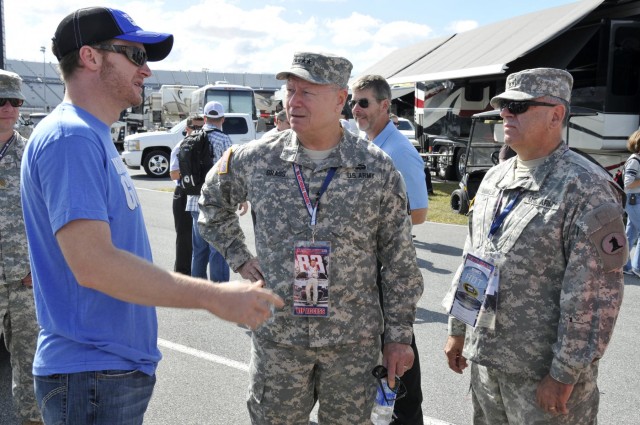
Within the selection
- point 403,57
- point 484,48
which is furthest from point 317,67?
point 403,57

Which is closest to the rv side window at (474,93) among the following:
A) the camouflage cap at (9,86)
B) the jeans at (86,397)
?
the camouflage cap at (9,86)

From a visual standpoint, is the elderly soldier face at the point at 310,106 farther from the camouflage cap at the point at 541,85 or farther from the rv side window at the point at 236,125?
the rv side window at the point at 236,125

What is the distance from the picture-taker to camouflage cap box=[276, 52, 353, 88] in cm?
254

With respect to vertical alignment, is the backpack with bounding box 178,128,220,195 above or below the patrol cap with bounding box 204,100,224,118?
below

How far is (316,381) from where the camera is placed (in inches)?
102

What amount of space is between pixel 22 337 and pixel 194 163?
3.19 meters

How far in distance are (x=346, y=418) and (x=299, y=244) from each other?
77 cm

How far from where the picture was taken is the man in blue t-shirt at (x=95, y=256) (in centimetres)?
171

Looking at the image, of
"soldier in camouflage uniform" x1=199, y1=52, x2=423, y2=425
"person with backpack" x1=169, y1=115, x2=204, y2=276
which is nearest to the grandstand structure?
"person with backpack" x1=169, y1=115, x2=204, y2=276

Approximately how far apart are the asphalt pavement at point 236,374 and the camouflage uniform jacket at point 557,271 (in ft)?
2.23

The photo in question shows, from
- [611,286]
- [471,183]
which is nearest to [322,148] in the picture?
[611,286]

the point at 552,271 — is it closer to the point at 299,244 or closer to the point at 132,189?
the point at 299,244

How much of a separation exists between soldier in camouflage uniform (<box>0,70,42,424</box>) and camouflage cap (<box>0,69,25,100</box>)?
0.15 metres

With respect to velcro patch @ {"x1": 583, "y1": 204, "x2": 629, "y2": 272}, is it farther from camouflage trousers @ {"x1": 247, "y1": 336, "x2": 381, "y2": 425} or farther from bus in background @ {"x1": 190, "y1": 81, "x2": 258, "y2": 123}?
bus in background @ {"x1": 190, "y1": 81, "x2": 258, "y2": 123}
